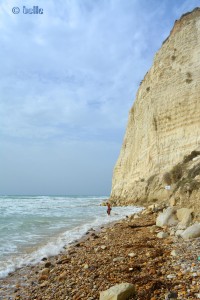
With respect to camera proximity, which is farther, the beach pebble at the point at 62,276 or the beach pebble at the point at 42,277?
the beach pebble at the point at 42,277

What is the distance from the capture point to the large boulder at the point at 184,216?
314 inches

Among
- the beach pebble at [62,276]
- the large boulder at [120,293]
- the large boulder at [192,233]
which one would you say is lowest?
the beach pebble at [62,276]

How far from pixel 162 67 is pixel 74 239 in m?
25.3

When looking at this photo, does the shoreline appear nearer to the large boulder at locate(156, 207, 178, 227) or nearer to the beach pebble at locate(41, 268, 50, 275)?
the beach pebble at locate(41, 268, 50, 275)

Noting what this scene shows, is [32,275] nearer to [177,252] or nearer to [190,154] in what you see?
[177,252]

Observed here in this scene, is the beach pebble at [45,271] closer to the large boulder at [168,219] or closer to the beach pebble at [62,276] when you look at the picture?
the beach pebble at [62,276]

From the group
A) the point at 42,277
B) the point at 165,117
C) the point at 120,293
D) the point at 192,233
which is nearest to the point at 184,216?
the point at 192,233

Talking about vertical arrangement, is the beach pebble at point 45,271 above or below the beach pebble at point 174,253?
below

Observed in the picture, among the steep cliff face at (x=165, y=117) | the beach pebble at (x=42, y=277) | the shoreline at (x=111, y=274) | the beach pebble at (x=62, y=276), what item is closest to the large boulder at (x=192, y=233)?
the shoreline at (x=111, y=274)

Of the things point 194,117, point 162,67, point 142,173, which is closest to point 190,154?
point 194,117

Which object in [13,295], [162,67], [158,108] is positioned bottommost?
[13,295]

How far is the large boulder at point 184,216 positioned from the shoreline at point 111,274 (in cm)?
117

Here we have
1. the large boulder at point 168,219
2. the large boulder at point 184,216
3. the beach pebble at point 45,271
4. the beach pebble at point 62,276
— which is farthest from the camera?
the large boulder at point 168,219

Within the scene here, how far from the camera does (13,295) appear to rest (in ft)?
14.8
